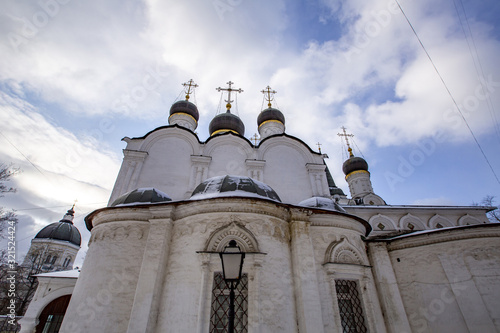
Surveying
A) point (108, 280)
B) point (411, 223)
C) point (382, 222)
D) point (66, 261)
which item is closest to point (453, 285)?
point (108, 280)

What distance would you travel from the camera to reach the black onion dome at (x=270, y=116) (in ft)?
60.8

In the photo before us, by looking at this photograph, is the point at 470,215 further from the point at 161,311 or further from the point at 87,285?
the point at 87,285

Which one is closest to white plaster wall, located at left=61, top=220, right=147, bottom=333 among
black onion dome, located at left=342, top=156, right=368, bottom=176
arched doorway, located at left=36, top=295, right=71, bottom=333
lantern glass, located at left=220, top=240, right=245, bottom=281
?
lantern glass, located at left=220, top=240, right=245, bottom=281

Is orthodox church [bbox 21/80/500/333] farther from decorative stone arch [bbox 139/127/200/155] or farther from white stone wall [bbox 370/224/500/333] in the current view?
decorative stone arch [bbox 139/127/200/155]

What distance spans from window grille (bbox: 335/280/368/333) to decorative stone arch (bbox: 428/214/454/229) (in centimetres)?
1267

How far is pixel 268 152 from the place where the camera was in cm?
1421

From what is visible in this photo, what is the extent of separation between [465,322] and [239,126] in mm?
13995

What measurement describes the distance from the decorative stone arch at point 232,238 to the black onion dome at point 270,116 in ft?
43.2

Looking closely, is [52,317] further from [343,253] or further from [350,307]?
[343,253]

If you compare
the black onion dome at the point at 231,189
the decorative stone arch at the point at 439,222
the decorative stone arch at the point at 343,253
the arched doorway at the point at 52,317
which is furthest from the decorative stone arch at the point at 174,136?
the decorative stone arch at the point at 439,222

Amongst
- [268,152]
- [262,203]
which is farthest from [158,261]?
[268,152]

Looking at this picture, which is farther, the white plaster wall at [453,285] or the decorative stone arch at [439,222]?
the decorative stone arch at [439,222]

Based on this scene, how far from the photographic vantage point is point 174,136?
1380 centimetres

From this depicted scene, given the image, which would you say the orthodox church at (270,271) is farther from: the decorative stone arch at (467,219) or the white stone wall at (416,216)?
the decorative stone arch at (467,219)
